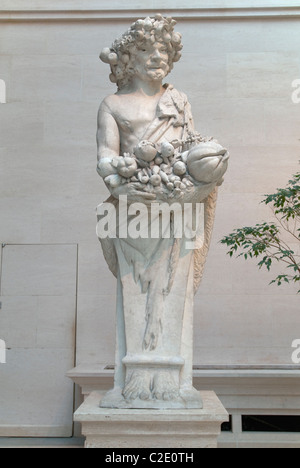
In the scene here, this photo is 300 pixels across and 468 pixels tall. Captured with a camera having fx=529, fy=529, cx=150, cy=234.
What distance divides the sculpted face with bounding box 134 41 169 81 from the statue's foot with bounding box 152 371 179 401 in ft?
6.78

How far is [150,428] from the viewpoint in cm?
313

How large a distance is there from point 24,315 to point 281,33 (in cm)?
519

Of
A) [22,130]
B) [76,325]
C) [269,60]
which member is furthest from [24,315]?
[269,60]

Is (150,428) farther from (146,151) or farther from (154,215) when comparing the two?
(146,151)

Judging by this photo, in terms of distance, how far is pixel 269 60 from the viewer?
23.9 ft

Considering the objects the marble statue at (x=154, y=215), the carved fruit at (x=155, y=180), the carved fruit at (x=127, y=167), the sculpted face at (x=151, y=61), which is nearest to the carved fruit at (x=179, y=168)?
the marble statue at (x=154, y=215)

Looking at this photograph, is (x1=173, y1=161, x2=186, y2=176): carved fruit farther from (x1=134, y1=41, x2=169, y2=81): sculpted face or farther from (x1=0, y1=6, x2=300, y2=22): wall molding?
(x1=0, y1=6, x2=300, y2=22): wall molding

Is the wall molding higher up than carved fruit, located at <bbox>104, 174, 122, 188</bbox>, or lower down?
higher up

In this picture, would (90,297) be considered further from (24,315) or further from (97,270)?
(24,315)

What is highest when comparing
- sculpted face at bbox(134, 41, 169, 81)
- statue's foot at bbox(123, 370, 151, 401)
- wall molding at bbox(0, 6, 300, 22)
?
wall molding at bbox(0, 6, 300, 22)

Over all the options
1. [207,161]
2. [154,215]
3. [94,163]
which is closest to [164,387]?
[154,215]

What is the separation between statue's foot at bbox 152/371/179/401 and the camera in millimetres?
3248

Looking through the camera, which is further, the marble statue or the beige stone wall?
the beige stone wall

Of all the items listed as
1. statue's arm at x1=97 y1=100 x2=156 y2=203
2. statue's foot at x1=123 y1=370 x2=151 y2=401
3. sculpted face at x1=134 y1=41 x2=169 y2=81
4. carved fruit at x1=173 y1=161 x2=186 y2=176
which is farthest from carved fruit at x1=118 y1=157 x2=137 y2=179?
statue's foot at x1=123 y1=370 x2=151 y2=401
